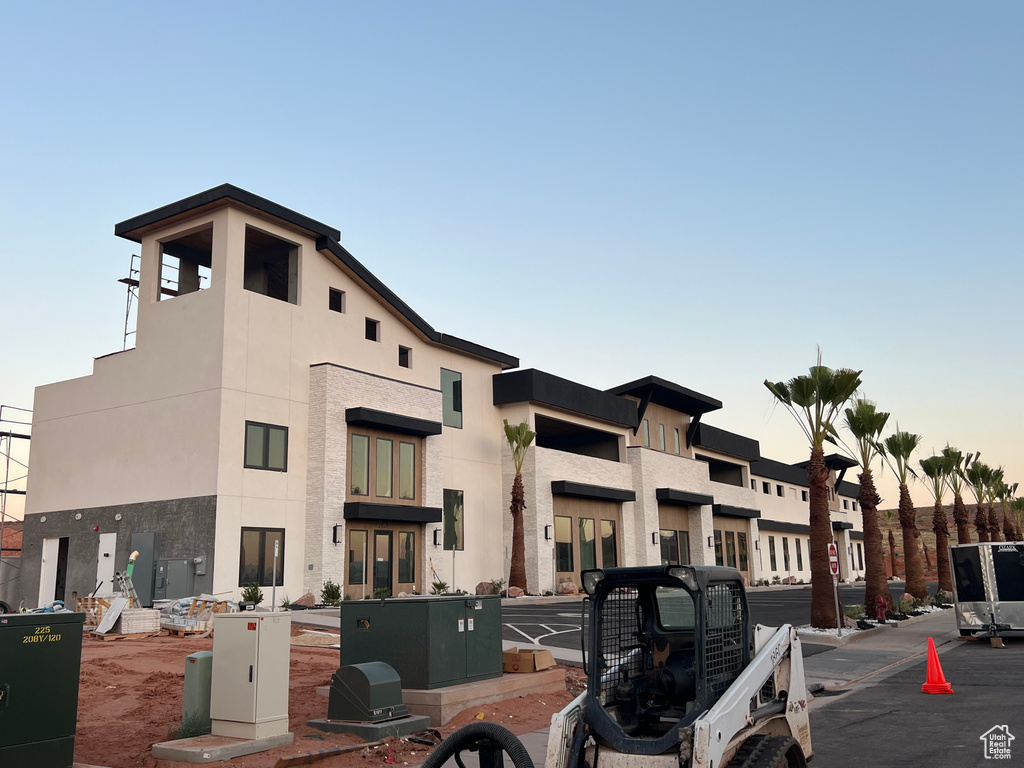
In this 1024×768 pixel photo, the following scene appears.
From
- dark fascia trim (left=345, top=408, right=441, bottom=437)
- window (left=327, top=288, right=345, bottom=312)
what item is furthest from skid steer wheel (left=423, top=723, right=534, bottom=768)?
window (left=327, top=288, right=345, bottom=312)

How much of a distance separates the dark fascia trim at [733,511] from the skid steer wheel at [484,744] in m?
47.6

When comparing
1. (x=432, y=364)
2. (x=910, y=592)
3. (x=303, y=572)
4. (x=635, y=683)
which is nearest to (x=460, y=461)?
(x=432, y=364)

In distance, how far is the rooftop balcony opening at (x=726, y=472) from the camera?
59062mm

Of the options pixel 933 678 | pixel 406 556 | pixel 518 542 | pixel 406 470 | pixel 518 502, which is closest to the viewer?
pixel 933 678

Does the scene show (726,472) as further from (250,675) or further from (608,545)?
(250,675)

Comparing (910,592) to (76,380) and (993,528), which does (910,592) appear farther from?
(76,380)

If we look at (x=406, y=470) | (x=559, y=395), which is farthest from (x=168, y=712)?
(x=559, y=395)

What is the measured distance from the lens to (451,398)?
37375 millimetres

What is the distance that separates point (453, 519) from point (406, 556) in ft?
12.1

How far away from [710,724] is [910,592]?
35.1m

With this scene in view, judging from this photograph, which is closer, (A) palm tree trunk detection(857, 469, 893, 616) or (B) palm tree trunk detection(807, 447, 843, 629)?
(B) palm tree trunk detection(807, 447, 843, 629)

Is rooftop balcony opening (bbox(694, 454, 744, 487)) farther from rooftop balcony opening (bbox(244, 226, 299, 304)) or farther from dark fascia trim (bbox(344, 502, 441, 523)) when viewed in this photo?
rooftop balcony opening (bbox(244, 226, 299, 304))

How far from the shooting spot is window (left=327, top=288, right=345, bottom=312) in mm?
32594

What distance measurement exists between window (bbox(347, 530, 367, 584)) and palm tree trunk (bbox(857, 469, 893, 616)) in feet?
55.4
